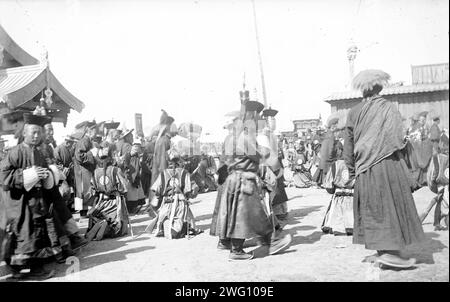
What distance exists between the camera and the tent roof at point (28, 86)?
8.03 m

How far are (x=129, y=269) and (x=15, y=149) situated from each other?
2.00 metres

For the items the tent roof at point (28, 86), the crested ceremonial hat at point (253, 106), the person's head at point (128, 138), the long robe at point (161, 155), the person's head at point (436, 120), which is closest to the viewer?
the crested ceremonial hat at point (253, 106)

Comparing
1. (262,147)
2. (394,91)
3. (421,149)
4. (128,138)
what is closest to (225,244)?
(262,147)

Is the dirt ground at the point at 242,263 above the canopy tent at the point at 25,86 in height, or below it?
below

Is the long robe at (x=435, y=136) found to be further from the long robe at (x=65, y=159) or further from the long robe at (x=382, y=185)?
the long robe at (x=65, y=159)

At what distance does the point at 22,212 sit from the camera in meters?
4.14

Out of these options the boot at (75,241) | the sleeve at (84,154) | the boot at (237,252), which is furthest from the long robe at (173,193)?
the sleeve at (84,154)

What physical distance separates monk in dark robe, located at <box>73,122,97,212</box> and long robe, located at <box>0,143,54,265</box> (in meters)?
2.87

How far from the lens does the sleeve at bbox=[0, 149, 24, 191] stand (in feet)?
13.3

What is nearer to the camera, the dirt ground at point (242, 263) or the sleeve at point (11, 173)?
the dirt ground at point (242, 263)

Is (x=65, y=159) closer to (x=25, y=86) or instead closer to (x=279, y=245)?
(x=25, y=86)

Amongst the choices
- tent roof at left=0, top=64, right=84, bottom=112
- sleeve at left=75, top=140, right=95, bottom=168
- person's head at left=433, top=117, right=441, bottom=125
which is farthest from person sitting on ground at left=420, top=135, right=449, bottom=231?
tent roof at left=0, top=64, right=84, bottom=112
